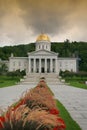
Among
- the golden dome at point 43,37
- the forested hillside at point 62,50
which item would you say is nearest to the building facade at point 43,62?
the golden dome at point 43,37

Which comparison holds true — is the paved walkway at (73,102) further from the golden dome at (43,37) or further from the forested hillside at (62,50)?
the forested hillside at (62,50)

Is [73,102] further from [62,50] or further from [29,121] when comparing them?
[62,50]

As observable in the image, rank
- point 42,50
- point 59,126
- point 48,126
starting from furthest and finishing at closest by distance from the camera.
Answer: point 42,50 → point 59,126 → point 48,126

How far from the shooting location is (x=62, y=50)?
5128 inches

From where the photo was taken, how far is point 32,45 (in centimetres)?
14325

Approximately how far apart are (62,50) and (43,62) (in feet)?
83.2

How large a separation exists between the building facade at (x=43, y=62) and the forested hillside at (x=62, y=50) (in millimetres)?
7535

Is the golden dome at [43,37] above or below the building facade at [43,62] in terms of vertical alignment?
above

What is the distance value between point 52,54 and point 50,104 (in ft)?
322

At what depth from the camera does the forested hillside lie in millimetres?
119500

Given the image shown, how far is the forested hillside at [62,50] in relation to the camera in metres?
120

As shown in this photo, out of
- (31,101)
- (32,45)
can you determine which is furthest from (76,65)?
(31,101)

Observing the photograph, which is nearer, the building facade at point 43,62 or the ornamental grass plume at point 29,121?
the ornamental grass plume at point 29,121

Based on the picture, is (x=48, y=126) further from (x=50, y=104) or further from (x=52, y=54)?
(x=52, y=54)
